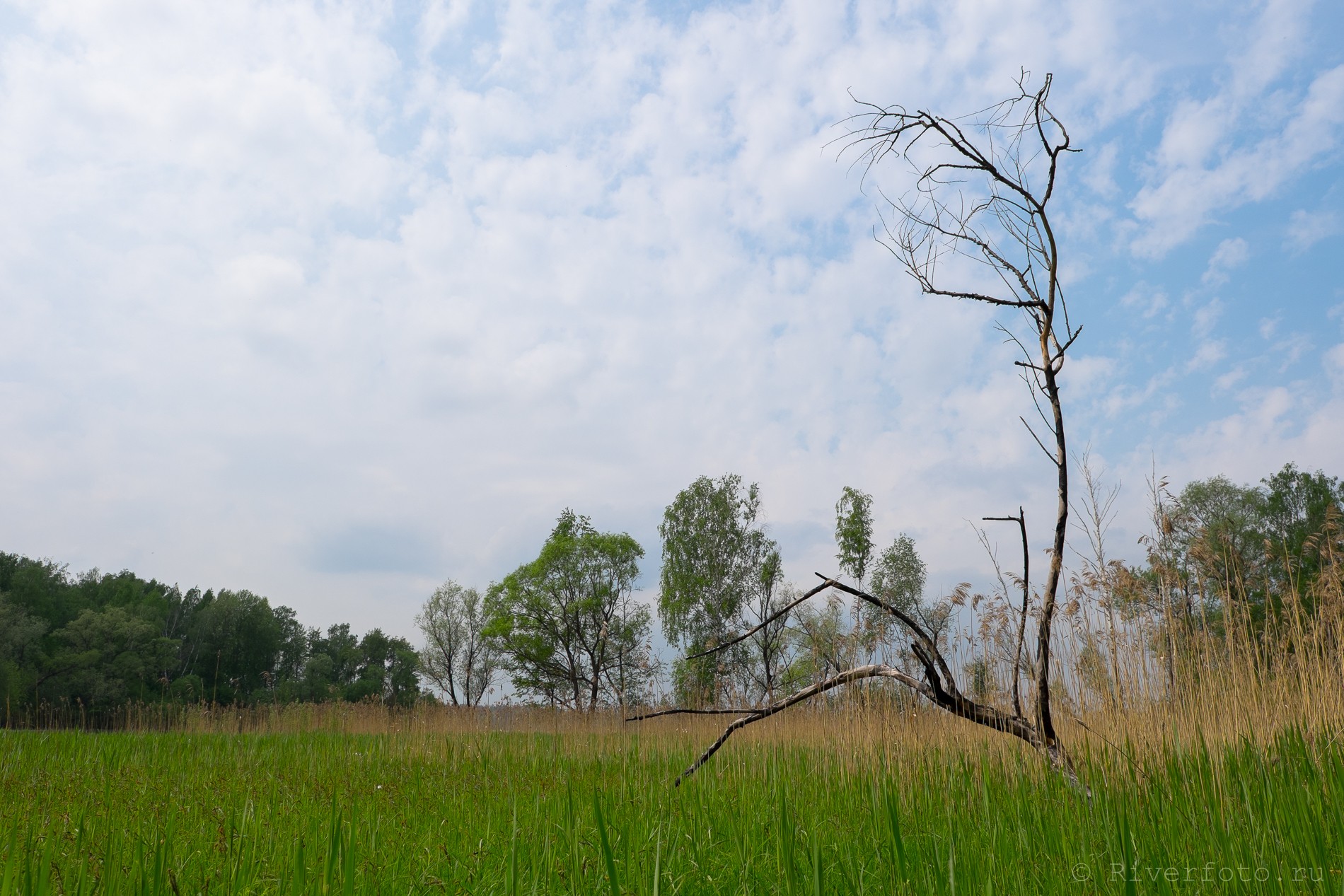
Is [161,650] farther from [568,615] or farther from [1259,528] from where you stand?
[1259,528]

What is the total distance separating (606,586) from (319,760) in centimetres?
2502

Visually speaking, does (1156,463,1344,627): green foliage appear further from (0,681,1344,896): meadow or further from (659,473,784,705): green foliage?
(659,473,784,705): green foliage

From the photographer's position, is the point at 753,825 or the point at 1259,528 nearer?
the point at 753,825

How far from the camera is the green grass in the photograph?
8.33 ft

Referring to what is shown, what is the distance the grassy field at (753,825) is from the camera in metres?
2.56

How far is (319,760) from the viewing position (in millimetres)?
8414

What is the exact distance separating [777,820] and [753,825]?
177mm

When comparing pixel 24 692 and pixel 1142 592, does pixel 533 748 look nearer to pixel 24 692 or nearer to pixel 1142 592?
pixel 1142 592

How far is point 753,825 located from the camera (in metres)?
3.66

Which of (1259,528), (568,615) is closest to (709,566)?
(568,615)

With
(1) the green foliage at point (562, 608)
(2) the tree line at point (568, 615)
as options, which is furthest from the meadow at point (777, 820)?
(1) the green foliage at point (562, 608)

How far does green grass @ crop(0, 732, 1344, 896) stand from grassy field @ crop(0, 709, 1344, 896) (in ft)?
0.07

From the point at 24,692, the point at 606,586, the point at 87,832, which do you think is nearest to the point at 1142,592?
the point at 87,832

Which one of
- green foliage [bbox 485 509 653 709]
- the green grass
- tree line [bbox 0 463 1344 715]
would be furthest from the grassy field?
green foliage [bbox 485 509 653 709]
